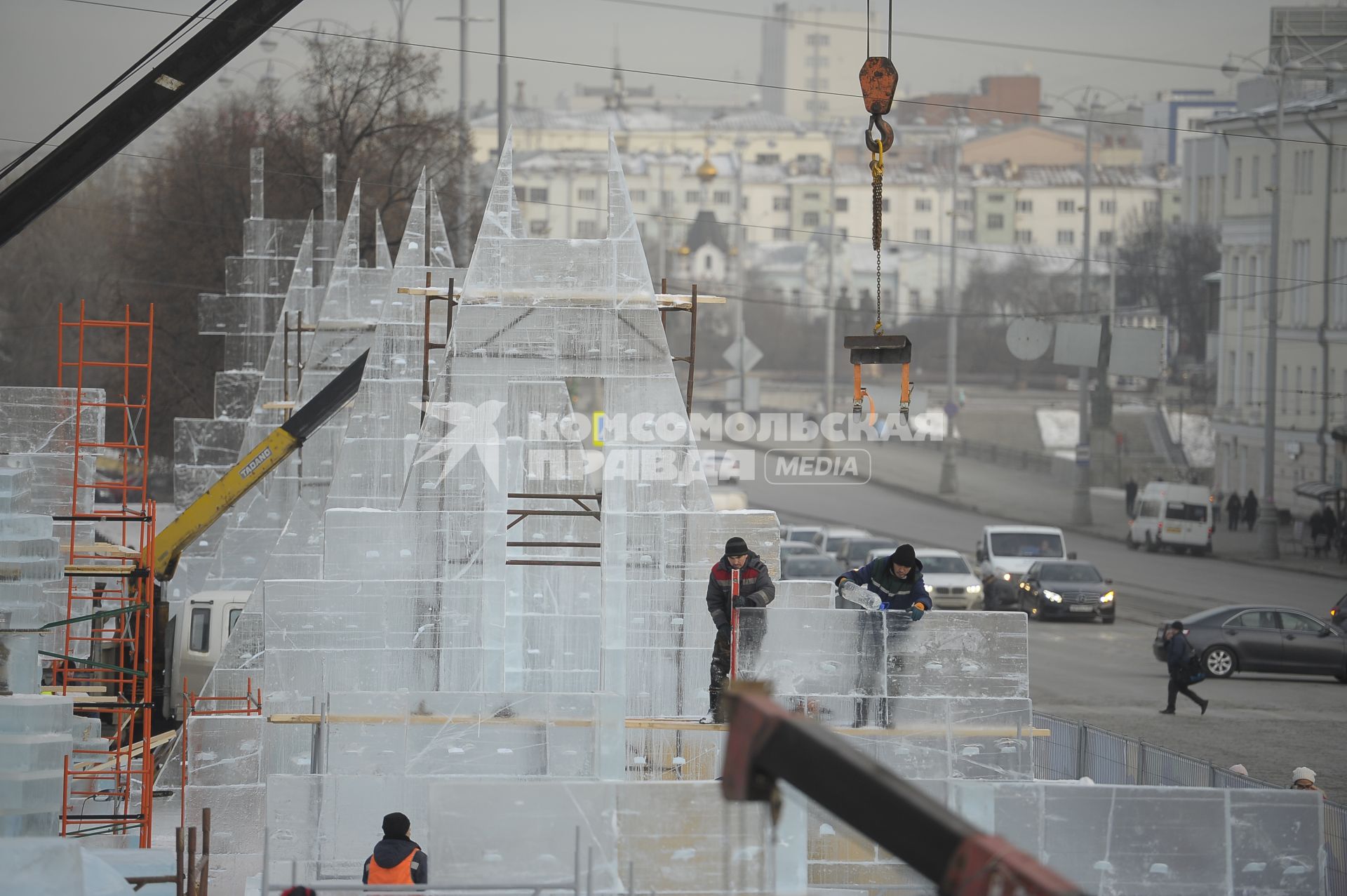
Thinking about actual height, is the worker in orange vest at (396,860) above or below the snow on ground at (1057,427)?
below

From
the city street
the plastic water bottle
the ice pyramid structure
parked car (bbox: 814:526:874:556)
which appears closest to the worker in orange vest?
the ice pyramid structure

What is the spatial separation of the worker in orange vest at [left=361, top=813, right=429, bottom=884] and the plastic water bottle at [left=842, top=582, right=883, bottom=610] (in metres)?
4.30

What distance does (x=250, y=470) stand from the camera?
83.0 feet

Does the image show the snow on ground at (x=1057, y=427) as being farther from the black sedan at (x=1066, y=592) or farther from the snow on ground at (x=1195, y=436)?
the black sedan at (x=1066, y=592)

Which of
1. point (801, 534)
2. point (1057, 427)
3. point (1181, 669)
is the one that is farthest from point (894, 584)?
point (1057, 427)

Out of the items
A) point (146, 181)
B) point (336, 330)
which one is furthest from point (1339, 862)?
point (146, 181)

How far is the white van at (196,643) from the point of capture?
23.4 meters

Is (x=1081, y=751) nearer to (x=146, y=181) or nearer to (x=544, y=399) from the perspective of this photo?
(x=544, y=399)

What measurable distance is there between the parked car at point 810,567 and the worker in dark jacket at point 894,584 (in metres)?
21.1

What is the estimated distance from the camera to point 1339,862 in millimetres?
13500

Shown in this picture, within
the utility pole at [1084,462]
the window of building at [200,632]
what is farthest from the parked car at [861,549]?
the window of building at [200,632]

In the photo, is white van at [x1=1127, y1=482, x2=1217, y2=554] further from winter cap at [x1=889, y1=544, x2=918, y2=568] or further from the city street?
winter cap at [x1=889, y1=544, x2=918, y2=568]

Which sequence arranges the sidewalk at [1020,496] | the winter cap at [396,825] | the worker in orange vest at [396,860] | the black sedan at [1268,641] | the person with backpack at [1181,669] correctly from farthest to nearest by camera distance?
the sidewalk at [1020,496]
the black sedan at [1268,641]
the person with backpack at [1181,669]
the winter cap at [396,825]
the worker in orange vest at [396,860]

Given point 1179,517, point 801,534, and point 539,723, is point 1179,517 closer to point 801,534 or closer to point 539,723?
point 801,534
